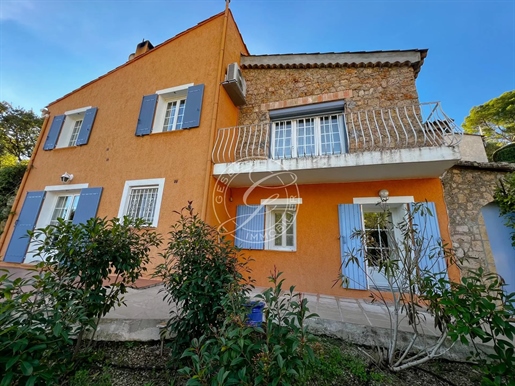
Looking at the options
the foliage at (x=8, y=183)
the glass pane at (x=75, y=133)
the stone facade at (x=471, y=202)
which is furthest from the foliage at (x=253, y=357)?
the foliage at (x=8, y=183)

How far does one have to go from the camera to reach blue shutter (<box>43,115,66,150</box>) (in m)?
7.51

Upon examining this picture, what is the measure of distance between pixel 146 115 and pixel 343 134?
6.20 meters

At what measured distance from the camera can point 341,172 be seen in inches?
186

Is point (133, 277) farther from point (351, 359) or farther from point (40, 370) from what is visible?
point (351, 359)

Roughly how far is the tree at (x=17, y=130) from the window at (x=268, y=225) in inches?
665

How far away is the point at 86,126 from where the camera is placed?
7223mm

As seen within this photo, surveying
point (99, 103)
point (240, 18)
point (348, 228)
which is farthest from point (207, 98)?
point (348, 228)

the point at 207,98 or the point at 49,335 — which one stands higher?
the point at 207,98

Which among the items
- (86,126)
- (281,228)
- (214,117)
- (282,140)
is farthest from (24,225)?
(282,140)

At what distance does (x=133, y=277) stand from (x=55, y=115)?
32.2 ft

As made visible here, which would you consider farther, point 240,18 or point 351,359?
point 240,18

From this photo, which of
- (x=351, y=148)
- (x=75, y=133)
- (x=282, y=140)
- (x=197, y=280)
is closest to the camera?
(x=197, y=280)

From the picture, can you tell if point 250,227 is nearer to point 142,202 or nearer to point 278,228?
point 278,228

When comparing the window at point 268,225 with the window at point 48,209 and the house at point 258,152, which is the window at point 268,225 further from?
the window at point 48,209
